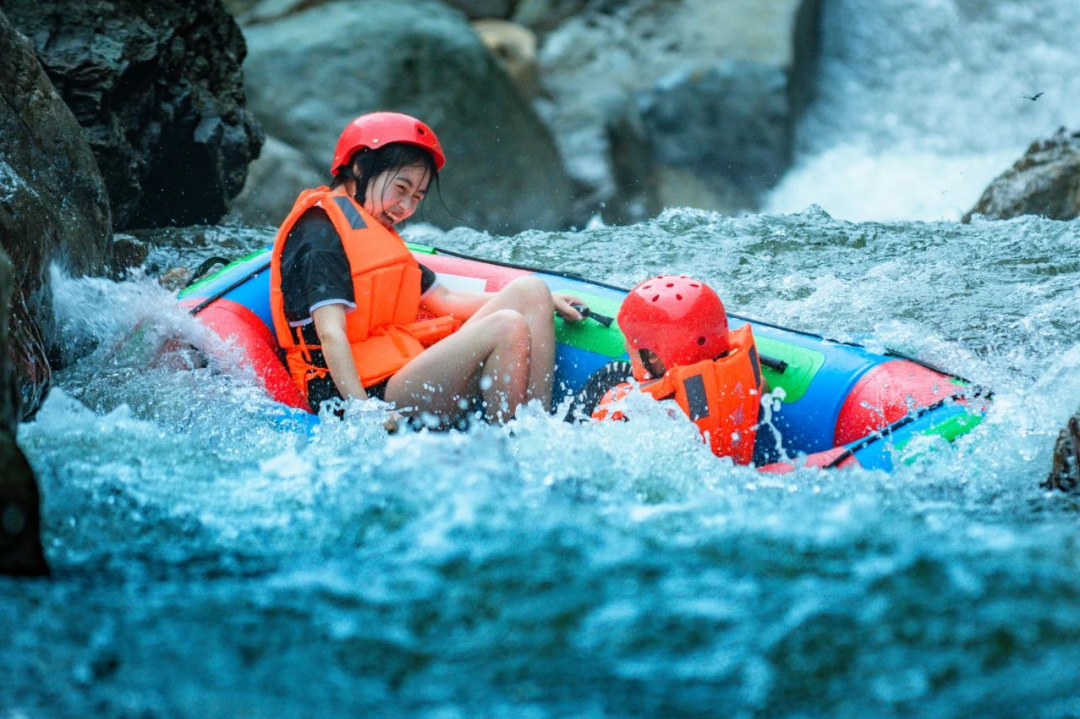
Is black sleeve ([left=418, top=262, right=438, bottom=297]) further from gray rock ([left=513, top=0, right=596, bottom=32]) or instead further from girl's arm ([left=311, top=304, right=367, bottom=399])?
gray rock ([left=513, top=0, right=596, bottom=32])

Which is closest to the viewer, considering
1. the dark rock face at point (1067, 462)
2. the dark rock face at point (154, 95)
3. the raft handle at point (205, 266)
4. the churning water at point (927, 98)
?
the dark rock face at point (1067, 462)

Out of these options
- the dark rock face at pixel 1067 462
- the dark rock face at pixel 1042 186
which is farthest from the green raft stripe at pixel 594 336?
the dark rock face at pixel 1042 186

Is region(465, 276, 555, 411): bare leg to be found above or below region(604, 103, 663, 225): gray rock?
below

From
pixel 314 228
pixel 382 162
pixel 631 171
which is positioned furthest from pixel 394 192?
pixel 631 171

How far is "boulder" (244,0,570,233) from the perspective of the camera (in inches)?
367

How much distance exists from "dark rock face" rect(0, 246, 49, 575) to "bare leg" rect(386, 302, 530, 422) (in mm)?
1459

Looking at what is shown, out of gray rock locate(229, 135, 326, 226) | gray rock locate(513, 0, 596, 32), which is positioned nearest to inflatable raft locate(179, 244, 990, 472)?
gray rock locate(229, 135, 326, 226)

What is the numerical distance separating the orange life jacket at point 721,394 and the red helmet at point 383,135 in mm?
1020

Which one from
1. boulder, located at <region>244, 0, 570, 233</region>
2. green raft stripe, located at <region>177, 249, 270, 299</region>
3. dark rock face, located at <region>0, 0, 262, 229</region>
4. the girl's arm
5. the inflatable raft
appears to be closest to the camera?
the inflatable raft

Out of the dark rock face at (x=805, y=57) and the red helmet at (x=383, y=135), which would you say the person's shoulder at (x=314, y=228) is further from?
the dark rock face at (x=805, y=57)

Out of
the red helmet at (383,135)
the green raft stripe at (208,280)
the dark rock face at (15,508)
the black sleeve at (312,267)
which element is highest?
the red helmet at (383,135)

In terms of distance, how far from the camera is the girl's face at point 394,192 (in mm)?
3797

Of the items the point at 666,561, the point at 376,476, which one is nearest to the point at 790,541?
the point at 666,561

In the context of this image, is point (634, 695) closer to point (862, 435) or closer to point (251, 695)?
point (251, 695)
